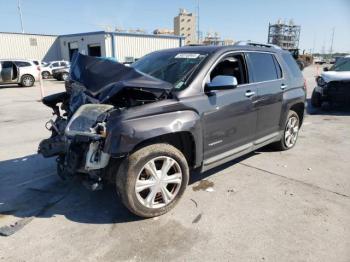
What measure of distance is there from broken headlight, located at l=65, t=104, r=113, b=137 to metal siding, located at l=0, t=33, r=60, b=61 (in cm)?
3629

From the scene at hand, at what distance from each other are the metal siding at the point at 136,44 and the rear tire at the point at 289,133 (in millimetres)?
28626

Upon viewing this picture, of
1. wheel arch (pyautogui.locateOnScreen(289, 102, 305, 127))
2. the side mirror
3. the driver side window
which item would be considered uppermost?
the driver side window

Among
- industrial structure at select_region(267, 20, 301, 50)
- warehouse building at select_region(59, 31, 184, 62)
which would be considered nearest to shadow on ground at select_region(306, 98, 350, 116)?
warehouse building at select_region(59, 31, 184, 62)

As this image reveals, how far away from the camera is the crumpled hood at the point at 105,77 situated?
10.6 ft

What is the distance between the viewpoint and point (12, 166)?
503cm

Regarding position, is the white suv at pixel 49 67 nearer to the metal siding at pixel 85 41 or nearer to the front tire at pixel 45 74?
the front tire at pixel 45 74

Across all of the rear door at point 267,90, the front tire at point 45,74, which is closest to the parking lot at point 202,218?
the rear door at point 267,90

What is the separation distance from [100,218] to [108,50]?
30751 millimetres

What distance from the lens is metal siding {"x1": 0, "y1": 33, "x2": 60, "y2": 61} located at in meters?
34.1

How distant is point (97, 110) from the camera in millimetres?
3221

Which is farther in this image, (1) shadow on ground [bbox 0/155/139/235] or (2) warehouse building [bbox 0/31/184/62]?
(2) warehouse building [bbox 0/31/184/62]

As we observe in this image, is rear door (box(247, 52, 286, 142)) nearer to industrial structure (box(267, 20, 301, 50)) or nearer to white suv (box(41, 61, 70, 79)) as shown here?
white suv (box(41, 61, 70, 79))

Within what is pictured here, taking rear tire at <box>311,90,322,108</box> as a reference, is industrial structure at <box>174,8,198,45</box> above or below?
above

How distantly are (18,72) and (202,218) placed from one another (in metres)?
19.6
